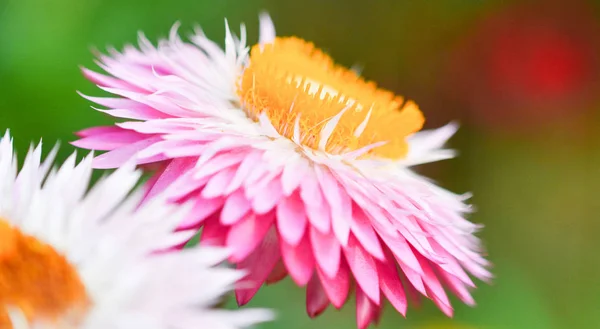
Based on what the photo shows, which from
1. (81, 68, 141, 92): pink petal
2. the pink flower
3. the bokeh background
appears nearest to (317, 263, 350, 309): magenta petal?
the pink flower

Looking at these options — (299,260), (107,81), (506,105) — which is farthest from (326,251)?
(506,105)

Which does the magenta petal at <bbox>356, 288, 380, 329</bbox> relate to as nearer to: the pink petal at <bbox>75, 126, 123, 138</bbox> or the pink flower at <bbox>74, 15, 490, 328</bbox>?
the pink flower at <bbox>74, 15, 490, 328</bbox>

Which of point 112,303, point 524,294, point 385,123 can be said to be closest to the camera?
point 112,303

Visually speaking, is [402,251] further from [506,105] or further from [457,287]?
[506,105]

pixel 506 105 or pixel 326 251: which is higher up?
pixel 506 105

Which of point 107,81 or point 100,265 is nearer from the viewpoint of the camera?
point 100,265

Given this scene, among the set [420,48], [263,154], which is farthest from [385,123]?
[420,48]

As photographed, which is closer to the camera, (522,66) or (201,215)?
(201,215)

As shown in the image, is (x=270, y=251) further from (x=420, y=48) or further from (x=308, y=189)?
(x=420, y=48)
